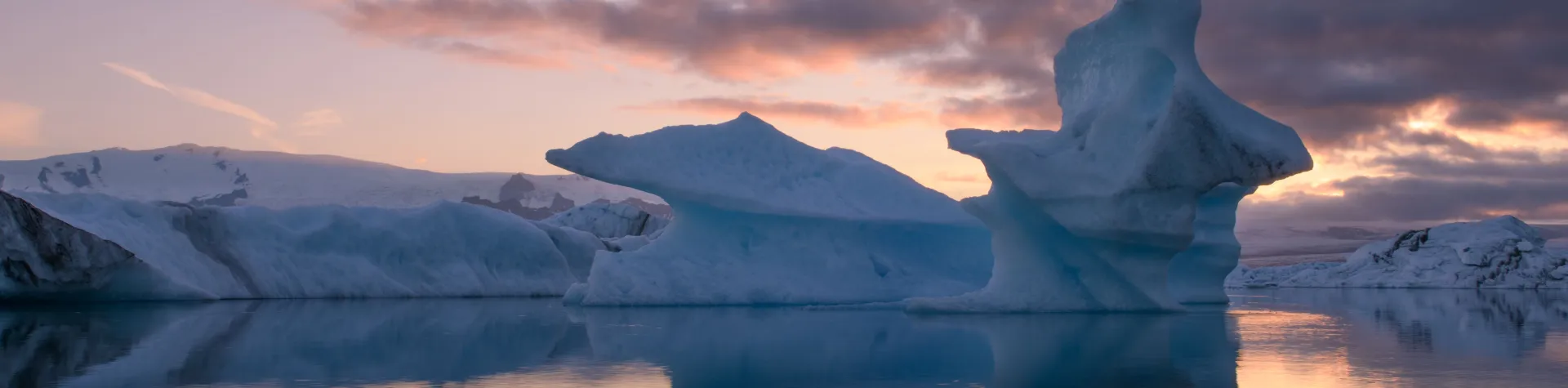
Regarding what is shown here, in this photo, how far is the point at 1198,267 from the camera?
21266 millimetres

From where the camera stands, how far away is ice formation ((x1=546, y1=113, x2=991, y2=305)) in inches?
687

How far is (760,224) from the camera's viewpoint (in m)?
18.6

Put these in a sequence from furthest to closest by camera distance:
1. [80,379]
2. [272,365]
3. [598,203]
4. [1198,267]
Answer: [598,203]
[1198,267]
[272,365]
[80,379]

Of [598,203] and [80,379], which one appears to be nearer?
[80,379]

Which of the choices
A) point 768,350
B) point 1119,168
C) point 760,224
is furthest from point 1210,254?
point 768,350

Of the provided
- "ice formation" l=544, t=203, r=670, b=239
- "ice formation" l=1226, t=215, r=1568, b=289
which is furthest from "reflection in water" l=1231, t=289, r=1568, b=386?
"ice formation" l=1226, t=215, r=1568, b=289

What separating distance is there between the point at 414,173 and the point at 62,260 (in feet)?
131

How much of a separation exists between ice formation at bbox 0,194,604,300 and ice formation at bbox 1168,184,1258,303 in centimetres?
1156

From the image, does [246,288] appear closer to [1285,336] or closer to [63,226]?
[63,226]

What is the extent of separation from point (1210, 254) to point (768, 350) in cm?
1481

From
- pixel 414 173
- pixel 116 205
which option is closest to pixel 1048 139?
pixel 116 205

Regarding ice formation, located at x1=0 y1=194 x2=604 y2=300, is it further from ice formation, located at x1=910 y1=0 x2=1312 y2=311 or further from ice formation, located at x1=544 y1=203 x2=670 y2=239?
ice formation, located at x1=910 y1=0 x2=1312 y2=311

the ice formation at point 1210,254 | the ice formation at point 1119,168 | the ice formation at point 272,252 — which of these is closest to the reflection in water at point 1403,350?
the ice formation at point 1119,168

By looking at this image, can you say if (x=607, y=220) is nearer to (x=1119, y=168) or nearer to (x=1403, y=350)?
(x=1119, y=168)
